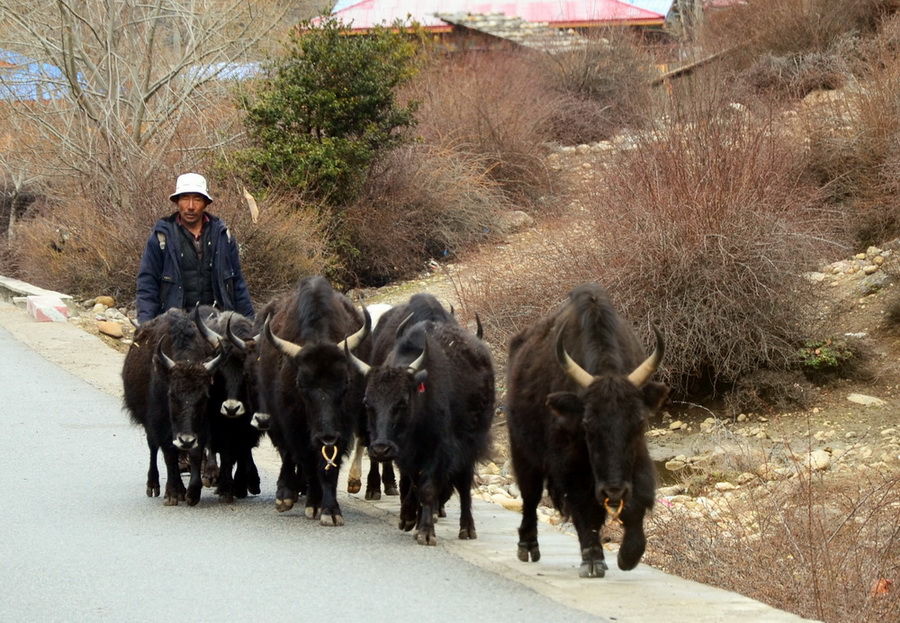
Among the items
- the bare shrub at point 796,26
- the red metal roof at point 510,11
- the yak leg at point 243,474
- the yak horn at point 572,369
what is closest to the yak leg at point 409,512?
the yak leg at point 243,474

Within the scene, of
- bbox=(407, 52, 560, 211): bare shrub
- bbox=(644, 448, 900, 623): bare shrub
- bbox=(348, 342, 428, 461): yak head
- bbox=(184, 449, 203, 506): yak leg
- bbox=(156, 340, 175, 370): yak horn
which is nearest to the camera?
bbox=(644, 448, 900, 623): bare shrub

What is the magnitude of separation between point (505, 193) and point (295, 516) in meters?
18.5

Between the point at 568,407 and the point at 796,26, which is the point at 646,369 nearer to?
the point at 568,407

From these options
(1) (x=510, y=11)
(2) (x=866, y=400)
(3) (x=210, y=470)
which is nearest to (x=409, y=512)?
(3) (x=210, y=470)

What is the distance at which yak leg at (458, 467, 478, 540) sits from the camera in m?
9.34

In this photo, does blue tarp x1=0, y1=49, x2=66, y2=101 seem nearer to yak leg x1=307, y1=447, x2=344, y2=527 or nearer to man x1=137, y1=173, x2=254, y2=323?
man x1=137, y1=173, x2=254, y2=323

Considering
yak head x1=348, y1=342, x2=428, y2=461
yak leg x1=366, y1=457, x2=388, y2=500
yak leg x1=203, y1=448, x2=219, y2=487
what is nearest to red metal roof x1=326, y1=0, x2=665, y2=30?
yak leg x1=203, y1=448, x2=219, y2=487

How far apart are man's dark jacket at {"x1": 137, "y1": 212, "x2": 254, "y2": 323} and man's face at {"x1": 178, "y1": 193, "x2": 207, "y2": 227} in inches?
4.1

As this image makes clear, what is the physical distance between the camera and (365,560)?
8461 mm

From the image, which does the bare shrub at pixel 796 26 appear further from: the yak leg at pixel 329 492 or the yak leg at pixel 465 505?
the yak leg at pixel 329 492

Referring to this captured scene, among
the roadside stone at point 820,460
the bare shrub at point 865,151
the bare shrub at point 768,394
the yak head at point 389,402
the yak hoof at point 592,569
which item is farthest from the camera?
the bare shrub at point 865,151

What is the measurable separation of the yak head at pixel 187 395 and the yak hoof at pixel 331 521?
1275 mm

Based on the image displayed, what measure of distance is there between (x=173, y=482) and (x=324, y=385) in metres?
1.85

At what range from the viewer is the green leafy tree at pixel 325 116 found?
23.0 metres
